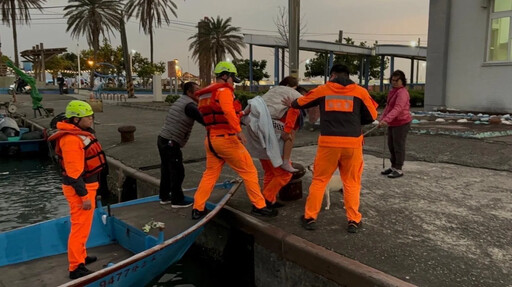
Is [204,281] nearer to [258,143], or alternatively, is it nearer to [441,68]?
[258,143]

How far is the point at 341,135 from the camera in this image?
15.2 ft

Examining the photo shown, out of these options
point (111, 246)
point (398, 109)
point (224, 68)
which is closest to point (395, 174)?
point (398, 109)

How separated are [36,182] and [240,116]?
843 centimetres

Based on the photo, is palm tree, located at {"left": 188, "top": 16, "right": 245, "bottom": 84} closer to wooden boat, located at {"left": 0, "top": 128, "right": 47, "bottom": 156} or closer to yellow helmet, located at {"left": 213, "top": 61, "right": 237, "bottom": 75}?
wooden boat, located at {"left": 0, "top": 128, "right": 47, "bottom": 156}

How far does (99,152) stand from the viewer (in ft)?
14.4

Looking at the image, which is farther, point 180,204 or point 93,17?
point 93,17

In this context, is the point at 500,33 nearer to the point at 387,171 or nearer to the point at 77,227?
the point at 387,171

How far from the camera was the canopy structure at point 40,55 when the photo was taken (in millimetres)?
Answer: 55500

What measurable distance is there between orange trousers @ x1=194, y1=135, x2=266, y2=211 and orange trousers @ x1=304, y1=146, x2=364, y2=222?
797 mm

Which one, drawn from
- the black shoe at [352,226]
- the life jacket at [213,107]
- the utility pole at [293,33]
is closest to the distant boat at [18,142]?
the utility pole at [293,33]

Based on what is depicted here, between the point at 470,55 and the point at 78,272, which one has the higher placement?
the point at 470,55

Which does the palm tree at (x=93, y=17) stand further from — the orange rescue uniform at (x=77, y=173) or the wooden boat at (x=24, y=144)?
the orange rescue uniform at (x=77, y=173)

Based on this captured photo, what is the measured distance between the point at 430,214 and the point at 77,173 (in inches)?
164

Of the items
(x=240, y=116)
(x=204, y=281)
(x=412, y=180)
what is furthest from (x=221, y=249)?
(x=412, y=180)
